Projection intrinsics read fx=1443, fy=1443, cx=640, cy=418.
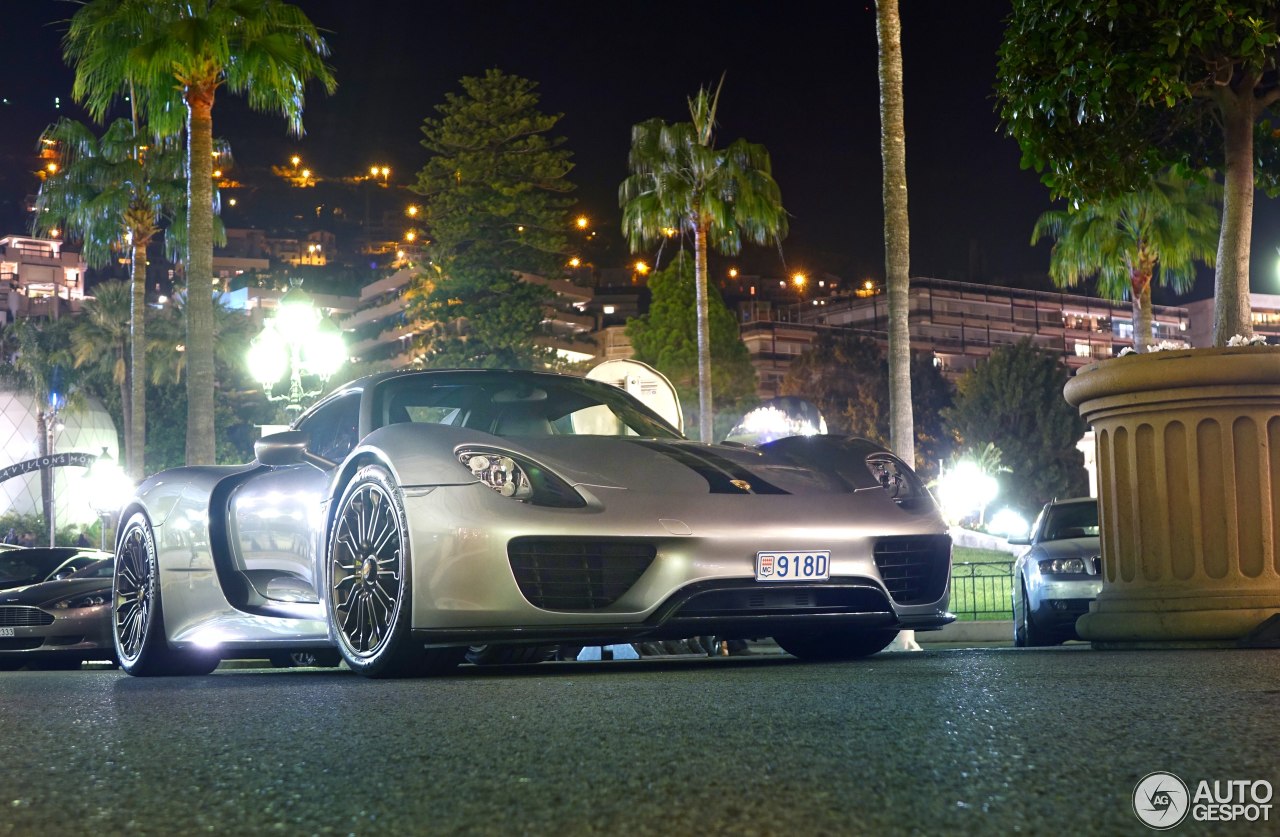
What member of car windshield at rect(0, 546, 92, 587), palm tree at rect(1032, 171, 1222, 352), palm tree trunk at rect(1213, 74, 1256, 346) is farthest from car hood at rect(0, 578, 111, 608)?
palm tree at rect(1032, 171, 1222, 352)

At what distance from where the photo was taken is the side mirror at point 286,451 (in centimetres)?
629

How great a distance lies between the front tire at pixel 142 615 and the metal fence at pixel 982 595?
17029mm

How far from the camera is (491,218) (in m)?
52.8

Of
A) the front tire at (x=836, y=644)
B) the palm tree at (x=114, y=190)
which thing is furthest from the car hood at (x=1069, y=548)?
the palm tree at (x=114, y=190)

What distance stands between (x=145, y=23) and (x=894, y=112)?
11.1 metres

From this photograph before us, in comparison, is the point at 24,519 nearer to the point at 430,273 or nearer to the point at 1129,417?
the point at 430,273

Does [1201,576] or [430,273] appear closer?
[1201,576]

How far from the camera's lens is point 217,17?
2072cm

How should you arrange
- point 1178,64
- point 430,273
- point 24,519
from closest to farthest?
1. point 1178,64
2. point 430,273
3. point 24,519

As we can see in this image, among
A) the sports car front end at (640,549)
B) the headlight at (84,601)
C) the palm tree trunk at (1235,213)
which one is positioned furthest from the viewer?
the headlight at (84,601)

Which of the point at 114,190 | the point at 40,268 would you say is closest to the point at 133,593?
the point at 114,190

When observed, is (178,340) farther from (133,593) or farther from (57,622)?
(133,593)

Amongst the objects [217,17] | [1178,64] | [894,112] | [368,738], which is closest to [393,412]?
[368,738]

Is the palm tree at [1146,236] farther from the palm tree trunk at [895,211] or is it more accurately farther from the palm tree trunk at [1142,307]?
the palm tree trunk at [895,211]
